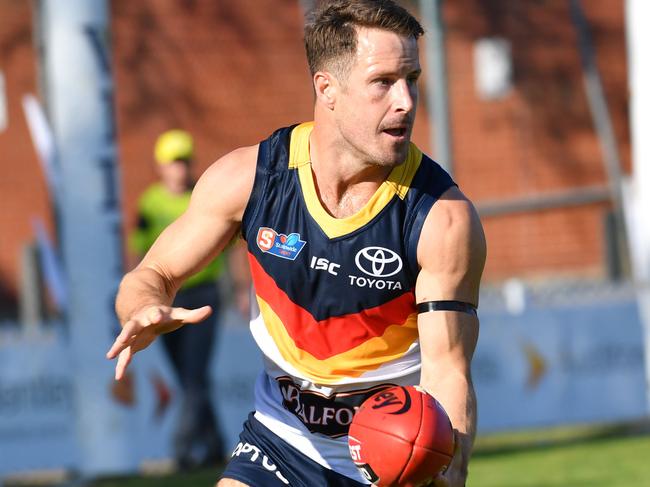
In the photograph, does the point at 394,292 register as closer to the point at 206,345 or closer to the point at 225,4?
the point at 206,345

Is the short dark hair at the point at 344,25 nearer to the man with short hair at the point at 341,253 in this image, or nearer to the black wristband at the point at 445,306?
the man with short hair at the point at 341,253

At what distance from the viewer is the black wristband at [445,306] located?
4.54 m

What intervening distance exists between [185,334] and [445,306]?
5176 millimetres

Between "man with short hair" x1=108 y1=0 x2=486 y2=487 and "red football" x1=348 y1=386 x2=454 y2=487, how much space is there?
0.31m

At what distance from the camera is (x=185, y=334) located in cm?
951

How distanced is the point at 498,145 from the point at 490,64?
108 cm

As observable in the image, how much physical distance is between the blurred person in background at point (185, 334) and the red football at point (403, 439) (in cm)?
532

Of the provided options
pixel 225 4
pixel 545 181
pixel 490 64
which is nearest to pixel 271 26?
pixel 225 4

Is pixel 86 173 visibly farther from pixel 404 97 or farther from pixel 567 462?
pixel 404 97

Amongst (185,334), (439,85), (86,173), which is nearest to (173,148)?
(86,173)

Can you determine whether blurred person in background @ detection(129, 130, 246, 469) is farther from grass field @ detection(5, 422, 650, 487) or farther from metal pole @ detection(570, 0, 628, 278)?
metal pole @ detection(570, 0, 628, 278)

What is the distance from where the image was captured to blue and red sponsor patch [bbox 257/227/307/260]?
4.78 m

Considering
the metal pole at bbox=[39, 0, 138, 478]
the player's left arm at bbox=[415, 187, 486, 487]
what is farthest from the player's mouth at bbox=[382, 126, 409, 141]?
the metal pole at bbox=[39, 0, 138, 478]

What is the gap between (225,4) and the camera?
54.4ft
